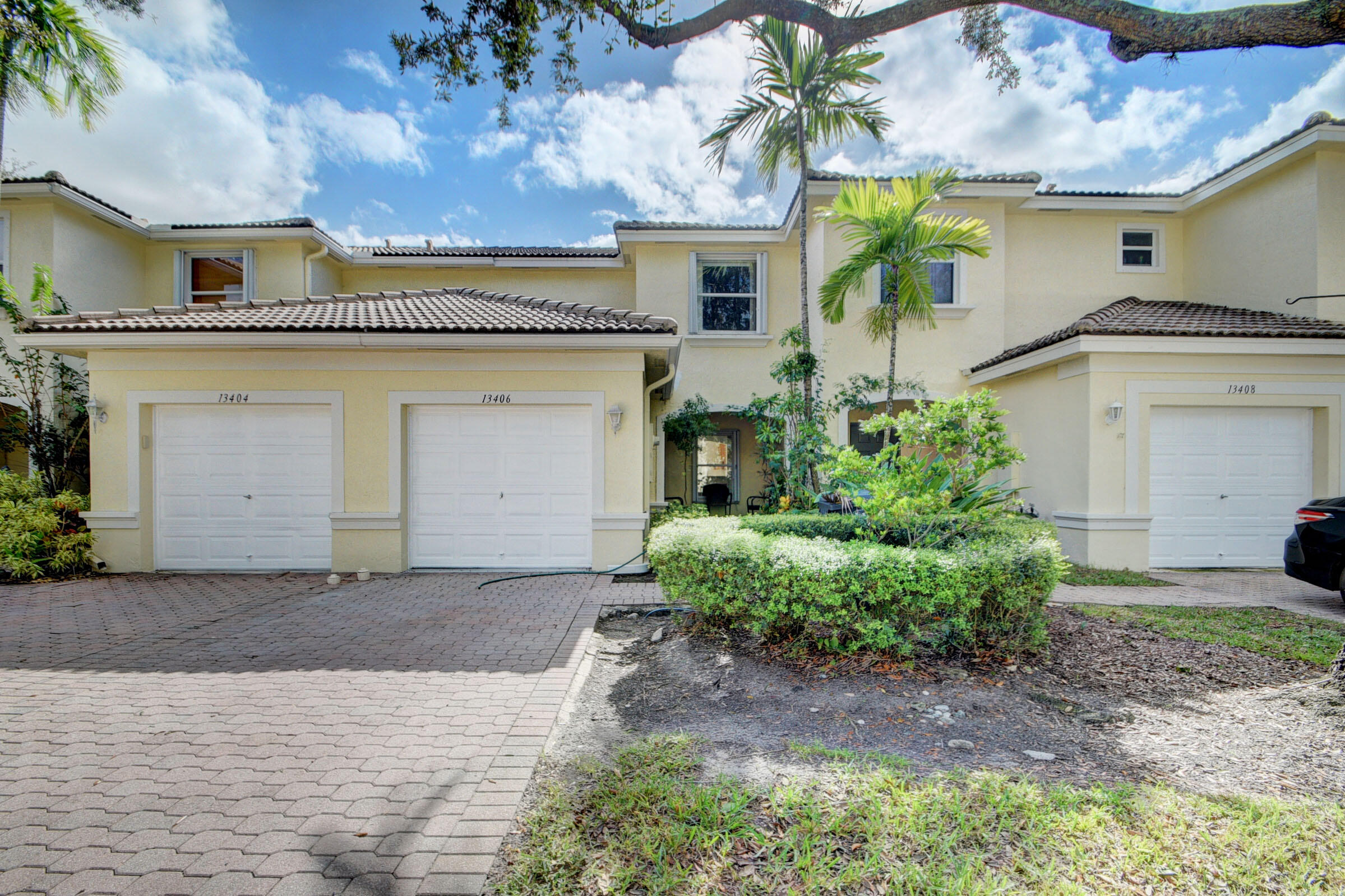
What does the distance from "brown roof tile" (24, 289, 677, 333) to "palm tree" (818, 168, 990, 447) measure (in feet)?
9.83

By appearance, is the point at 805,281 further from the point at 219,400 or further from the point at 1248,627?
the point at 219,400

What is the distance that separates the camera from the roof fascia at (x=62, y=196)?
34.8 ft

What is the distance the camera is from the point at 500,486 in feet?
29.3

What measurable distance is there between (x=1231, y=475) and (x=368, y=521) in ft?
43.6

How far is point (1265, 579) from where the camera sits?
28.5ft

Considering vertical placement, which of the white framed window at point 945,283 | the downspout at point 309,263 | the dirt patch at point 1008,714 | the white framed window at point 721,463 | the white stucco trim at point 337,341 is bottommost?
the dirt patch at point 1008,714

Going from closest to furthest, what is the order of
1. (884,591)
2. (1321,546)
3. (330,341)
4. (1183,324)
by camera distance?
(884,591) → (1321,546) → (330,341) → (1183,324)

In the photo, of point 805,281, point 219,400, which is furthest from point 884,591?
point 219,400

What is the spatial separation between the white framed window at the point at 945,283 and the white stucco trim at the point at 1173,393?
145 inches

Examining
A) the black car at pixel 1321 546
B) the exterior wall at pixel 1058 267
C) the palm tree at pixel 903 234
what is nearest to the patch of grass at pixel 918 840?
the palm tree at pixel 903 234

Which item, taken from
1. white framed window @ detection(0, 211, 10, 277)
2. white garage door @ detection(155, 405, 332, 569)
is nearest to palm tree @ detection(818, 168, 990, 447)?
white garage door @ detection(155, 405, 332, 569)

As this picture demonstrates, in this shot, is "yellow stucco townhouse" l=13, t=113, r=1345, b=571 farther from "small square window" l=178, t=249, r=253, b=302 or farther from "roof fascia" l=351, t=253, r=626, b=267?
"roof fascia" l=351, t=253, r=626, b=267

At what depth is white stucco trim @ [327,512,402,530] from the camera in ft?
28.5

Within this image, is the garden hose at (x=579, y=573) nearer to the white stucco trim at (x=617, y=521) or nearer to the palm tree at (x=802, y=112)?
the white stucco trim at (x=617, y=521)
